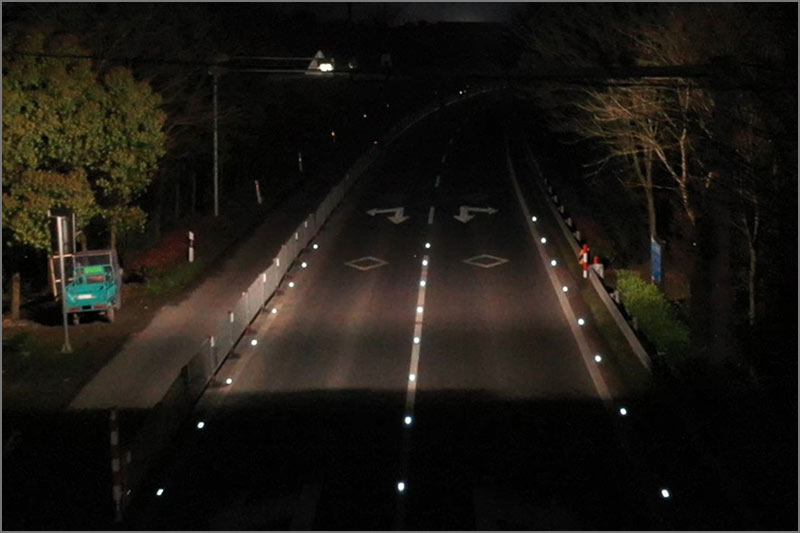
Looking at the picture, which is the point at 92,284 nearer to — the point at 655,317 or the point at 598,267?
the point at 655,317

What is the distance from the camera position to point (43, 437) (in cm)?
1455

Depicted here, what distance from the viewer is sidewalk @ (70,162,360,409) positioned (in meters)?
17.3

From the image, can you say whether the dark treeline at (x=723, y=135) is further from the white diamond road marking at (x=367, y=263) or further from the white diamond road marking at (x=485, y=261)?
the white diamond road marking at (x=367, y=263)

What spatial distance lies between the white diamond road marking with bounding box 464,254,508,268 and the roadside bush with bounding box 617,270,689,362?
528cm

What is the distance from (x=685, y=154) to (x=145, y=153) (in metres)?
13.2

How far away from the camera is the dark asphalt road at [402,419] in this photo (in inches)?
464

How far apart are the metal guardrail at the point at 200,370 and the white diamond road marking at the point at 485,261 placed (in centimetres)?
507

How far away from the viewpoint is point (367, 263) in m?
29.8

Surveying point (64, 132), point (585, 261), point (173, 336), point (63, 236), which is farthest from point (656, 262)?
point (64, 132)

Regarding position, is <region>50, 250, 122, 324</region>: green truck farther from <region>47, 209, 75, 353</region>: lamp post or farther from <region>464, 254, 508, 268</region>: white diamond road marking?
<region>464, 254, 508, 268</region>: white diamond road marking

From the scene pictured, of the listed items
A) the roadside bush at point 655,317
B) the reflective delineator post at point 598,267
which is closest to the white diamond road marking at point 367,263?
the reflective delineator post at point 598,267

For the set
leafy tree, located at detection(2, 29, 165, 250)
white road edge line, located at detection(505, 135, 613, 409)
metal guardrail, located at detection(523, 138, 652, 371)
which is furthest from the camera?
leafy tree, located at detection(2, 29, 165, 250)

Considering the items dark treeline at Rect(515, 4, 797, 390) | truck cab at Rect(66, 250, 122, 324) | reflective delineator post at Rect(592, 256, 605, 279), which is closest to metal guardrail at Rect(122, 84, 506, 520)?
truck cab at Rect(66, 250, 122, 324)

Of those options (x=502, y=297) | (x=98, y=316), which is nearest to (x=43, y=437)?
(x=98, y=316)
